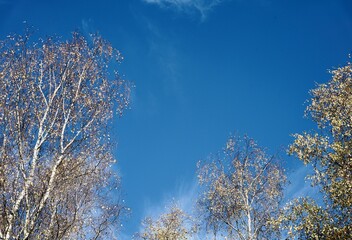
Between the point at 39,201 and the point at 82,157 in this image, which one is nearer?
the point at 39,201

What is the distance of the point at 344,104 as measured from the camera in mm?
21172

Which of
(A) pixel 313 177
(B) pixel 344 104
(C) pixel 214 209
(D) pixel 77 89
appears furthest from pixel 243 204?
(D) pixel 77 89

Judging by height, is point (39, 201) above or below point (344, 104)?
below

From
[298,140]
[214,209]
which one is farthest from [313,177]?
[214,209]

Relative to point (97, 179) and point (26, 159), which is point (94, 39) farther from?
point (97, 179)

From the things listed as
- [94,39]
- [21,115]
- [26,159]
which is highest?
[94,39]

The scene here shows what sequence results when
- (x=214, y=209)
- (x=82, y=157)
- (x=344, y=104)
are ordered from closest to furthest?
(x=82, y=157), (x=344, y=104), (x=214, y=209)

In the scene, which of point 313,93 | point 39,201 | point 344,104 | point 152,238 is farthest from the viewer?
point 152,238

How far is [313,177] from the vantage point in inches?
795

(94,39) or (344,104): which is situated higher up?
(94,39)

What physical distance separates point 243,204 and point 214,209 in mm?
3090

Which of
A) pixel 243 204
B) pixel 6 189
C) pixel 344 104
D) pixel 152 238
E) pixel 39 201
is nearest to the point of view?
pixel 39 201

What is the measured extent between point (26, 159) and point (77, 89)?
16.0 feet

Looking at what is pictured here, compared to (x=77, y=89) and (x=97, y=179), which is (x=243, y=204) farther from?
(x=77, y=89)
